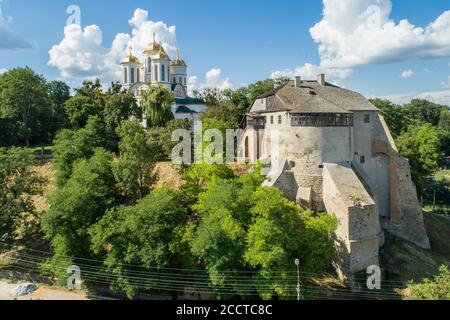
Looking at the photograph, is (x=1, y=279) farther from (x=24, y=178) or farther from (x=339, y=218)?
(x=339, y=218)

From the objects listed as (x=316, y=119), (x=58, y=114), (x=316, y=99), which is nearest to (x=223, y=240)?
(x=316, y=119)

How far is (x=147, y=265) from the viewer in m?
22.1

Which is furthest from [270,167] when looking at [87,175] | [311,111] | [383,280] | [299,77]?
[87,175]

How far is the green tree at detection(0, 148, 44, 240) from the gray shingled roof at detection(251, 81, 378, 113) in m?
20.9

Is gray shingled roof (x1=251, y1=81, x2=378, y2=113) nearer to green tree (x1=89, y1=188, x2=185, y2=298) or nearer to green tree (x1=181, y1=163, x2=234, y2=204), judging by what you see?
green tree (x1=181, y1=163, x2=234, y2=204)

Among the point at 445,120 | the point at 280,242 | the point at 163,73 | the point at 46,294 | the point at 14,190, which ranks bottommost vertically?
the point at 46,294

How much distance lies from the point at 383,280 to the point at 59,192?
79.2ft

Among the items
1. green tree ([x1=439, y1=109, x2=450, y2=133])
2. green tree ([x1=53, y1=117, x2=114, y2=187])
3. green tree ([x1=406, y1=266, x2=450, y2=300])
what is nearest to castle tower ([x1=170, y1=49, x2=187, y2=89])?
green tree ([x1=53, y1=117, x2=114, y2=187])

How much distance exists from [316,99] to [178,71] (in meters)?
46.3

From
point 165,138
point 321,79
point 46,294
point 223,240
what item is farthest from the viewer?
point 165,138

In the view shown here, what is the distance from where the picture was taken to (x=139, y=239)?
22922mm

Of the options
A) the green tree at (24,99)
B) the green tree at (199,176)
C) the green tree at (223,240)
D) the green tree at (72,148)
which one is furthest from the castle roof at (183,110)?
the green tree at (223,240)

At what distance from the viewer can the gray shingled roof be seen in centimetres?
2912

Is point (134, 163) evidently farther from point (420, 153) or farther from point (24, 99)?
point (420, 153)
